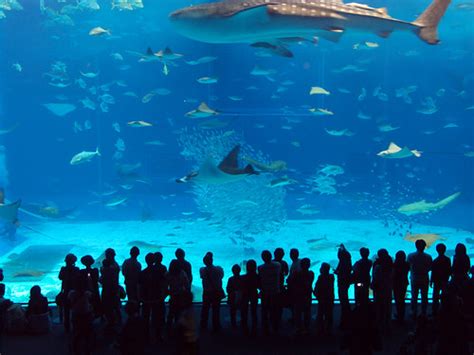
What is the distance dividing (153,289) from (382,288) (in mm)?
2366

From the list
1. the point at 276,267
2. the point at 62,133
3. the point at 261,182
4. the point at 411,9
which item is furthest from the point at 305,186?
the point at 276,267

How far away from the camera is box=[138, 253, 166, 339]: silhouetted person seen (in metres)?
4.58

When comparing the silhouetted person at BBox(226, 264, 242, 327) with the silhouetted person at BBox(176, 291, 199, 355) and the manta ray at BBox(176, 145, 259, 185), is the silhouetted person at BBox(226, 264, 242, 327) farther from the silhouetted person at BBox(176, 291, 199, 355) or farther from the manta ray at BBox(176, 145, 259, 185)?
the manta ray at BBox(176, 145, 259, 185)

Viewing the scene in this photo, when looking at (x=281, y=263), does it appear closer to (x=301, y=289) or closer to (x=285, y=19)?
(x=301, y=289)

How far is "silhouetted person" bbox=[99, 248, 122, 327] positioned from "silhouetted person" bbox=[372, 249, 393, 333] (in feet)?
8.88

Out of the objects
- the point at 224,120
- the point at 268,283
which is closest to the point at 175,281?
the point at 268,283

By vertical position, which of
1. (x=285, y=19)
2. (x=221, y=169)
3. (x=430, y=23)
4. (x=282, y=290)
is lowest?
(x=282, y=290)

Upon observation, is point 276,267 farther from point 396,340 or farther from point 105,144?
point 105,144

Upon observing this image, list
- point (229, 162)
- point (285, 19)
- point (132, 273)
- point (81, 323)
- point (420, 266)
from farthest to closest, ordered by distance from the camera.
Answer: point (229, 162), point (420, 266), point (132, 273), point (285, 19), point (81, 323)

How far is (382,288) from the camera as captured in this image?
4801 millimetres

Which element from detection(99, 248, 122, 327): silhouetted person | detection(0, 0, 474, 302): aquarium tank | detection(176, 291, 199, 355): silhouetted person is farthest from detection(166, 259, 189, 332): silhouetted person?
detection(0, 0, 474, 302): aquarium tank

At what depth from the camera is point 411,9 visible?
71.7 ft

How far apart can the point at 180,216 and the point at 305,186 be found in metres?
5.72

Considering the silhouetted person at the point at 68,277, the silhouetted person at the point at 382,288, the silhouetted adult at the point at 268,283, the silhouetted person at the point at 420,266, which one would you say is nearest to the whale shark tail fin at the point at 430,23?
the silhouetted person at the point at 420,266
